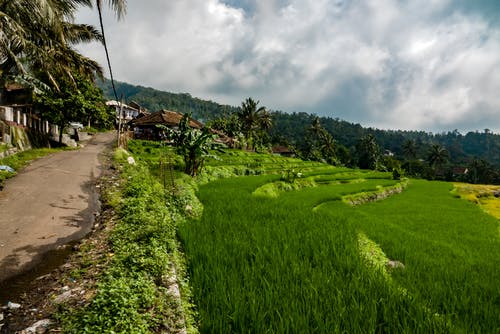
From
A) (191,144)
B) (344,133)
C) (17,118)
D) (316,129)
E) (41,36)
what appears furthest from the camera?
(344,133)

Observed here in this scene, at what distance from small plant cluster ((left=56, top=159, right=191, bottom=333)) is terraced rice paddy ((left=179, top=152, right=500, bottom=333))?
1.17 feet

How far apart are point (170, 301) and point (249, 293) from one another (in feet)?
3.02

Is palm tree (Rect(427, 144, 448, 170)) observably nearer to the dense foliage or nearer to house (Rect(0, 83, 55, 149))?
the dense foliage

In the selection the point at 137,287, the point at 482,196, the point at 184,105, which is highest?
the point at 184,105

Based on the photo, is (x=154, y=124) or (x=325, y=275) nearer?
(x=325, y=275)

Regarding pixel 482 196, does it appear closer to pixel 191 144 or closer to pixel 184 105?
pixel 191 144

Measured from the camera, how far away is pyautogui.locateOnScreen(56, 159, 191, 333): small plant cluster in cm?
278

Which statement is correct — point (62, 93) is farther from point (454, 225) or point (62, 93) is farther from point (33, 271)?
point (454, 225)

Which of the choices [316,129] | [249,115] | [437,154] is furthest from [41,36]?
[437,154]

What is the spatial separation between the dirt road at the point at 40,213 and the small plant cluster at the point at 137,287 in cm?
111

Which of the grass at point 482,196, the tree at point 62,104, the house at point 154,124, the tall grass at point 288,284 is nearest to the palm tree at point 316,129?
Result: the house at point 154,124

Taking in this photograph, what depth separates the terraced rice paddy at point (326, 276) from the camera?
3.13 m

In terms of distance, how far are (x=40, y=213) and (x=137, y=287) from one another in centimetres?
459

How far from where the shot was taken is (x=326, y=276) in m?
4.22
